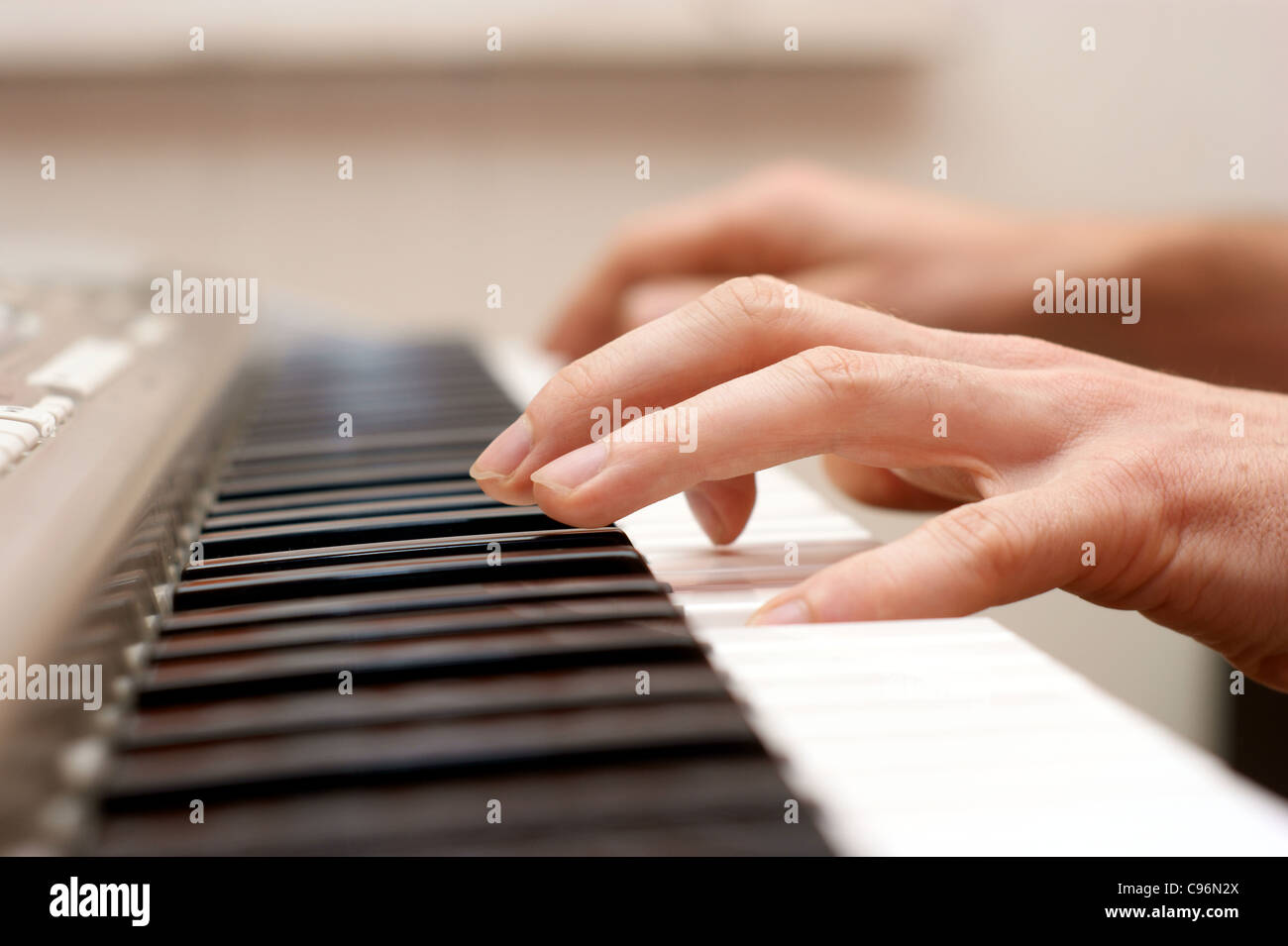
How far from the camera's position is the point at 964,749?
0.23 m

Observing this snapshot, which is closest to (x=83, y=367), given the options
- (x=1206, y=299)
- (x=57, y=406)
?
(x=57, y=406)

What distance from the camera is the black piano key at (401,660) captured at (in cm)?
26

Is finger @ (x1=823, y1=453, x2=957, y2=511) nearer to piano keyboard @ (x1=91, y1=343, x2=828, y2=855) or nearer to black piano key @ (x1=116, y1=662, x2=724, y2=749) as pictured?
piano keyboard @ (x1=91, y1=343, x2=828, y2=855)

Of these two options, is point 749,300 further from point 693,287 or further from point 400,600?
point 693,287

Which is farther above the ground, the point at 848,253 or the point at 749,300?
the point at 848,253

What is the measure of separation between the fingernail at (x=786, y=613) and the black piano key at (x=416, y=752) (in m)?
0.07

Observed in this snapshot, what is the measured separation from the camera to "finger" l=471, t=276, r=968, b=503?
399mm

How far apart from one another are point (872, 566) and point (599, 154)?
1.56 m

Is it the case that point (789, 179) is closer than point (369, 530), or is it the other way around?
point (369, 530)

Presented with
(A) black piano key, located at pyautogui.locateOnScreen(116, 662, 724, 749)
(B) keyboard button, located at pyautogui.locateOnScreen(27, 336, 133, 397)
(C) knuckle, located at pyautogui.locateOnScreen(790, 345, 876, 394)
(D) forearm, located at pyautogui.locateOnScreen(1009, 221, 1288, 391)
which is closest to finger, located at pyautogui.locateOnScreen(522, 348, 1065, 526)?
(C) knuckle, located at pyautogui.locateOnScreen(790, 345, 876, 394)

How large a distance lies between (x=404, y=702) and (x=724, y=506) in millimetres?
201

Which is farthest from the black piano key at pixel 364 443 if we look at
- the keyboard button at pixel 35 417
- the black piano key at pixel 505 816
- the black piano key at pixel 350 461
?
the black piano key at pixel 505 816

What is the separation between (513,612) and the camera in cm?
31
